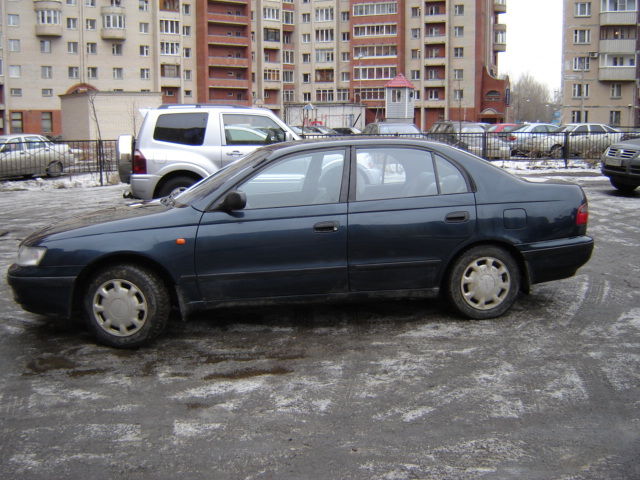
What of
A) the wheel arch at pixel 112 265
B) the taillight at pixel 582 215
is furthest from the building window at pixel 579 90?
the wheel arch at pixel 112 265

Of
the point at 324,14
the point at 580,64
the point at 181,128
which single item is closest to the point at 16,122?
the point at 324,14

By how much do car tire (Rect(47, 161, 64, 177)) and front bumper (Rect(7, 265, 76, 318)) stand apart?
64.1 feet

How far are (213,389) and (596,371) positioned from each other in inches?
103

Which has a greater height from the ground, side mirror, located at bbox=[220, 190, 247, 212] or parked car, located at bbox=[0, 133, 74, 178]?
parked car, located at bbox=[0, 133, 74, 178]

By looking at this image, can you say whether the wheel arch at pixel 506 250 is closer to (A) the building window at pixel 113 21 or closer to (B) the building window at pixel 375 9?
(A) the building window at pixel 113 21

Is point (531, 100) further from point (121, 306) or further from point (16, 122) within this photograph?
point (121, 306)

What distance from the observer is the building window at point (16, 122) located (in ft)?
268

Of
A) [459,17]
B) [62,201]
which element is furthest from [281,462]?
[459,17]

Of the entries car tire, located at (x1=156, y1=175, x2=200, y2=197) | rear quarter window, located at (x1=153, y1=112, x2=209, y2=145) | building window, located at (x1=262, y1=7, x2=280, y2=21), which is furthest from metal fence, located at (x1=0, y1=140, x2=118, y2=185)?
building window, located at (x1=262, y1=7, x2=280, y2=21)

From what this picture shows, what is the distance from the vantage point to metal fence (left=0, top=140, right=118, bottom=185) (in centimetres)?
2297

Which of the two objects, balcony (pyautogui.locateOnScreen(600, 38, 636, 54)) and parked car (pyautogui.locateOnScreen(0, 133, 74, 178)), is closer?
parked car (pyautogui.locateOnScreen(0, 133, 74, 178))

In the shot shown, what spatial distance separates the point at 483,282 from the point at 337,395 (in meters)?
2.11

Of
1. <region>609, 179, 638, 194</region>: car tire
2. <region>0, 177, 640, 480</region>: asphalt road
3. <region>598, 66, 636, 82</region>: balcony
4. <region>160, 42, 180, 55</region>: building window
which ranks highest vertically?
<region>160, 42, 180, 55</region>: building window

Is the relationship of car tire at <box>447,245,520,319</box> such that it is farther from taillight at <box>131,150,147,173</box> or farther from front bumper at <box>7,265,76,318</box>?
taillight at <box>131,150,147,173</box>
